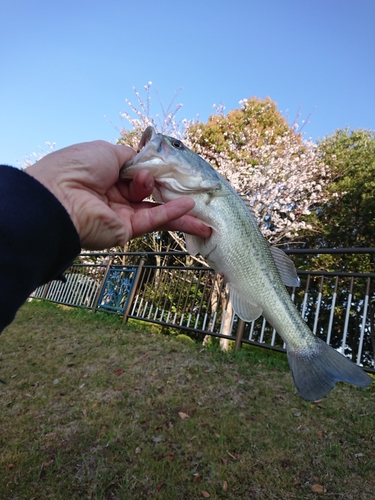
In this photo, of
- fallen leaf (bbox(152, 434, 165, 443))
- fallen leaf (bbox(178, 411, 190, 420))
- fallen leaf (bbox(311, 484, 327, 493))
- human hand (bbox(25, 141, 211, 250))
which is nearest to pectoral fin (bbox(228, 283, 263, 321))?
human hand (bbox(25, 141, 211, 250))

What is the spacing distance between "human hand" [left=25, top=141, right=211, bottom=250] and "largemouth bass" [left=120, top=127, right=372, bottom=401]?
7 cm

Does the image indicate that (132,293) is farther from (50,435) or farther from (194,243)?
(194,243)

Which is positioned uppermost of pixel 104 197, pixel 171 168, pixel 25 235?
pixel 171 168

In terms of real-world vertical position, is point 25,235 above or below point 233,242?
below

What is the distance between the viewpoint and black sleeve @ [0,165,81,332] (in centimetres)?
113

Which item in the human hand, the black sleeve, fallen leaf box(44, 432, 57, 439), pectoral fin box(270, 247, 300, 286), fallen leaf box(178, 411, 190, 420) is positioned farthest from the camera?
fallen leaf box(178, 411, 190, 420)

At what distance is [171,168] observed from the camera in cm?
172

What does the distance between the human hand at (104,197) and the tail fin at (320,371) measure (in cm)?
78

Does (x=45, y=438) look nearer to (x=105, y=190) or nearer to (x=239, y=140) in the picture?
(x=105, y=190)

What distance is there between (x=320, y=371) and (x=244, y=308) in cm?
46

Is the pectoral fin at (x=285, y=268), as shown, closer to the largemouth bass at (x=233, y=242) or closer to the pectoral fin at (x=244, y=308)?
the largemouth bass at (x=233, y=242)

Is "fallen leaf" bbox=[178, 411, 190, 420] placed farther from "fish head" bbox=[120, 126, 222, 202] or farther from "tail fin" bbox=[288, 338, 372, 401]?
"fish head" bbox=[120, 126, 222, 202]

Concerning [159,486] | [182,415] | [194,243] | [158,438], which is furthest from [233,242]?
[182,415]

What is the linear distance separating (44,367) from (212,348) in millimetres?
2527
